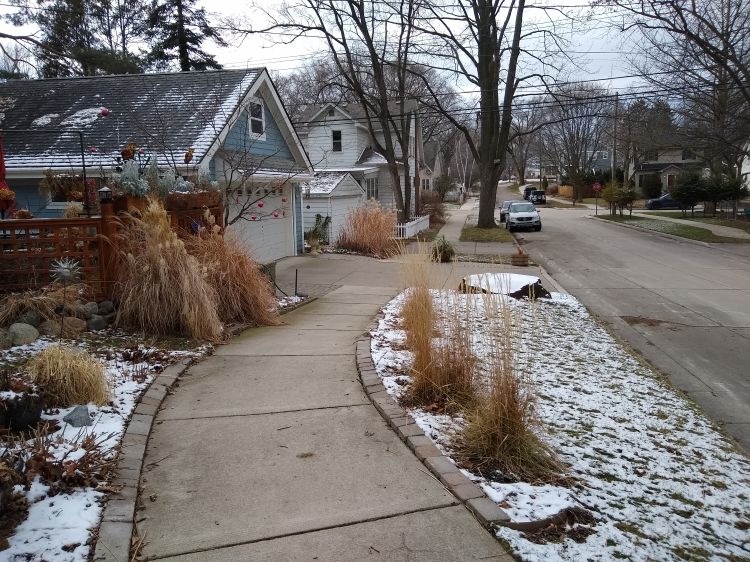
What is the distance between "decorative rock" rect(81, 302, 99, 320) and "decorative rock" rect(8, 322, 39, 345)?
2.62ft

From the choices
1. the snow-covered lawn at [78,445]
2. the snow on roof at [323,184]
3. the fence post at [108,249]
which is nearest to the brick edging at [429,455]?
the snow-covered lawn at [78,445]

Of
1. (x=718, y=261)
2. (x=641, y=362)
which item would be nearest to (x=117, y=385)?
(x=641, y=362)

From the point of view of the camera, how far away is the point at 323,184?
71.4 feet

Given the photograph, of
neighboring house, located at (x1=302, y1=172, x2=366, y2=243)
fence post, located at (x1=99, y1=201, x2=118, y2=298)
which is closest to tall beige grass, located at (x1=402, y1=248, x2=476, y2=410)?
fence post, located at (x1=99, y1=201, x2=118, y2=298)

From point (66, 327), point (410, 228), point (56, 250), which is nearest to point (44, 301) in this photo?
point (66, 327)

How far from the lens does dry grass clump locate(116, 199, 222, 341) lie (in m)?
6.96

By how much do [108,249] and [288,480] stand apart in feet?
16.8

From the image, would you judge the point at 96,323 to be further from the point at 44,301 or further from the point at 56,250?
the point at 56,250

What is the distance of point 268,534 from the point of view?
121 inches

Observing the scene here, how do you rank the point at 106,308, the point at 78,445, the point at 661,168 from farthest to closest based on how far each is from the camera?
the point at 661,168 < the point at 106,308 < the point at 78,445

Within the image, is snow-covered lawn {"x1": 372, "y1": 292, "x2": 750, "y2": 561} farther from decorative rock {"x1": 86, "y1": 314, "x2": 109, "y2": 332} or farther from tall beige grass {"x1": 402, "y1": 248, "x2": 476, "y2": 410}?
decorative rock {"x1": 86, "y1": 314, "x2": 109, "y2": 332}

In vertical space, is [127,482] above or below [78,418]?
below

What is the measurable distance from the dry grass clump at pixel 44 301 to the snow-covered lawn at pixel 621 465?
12.1 feet

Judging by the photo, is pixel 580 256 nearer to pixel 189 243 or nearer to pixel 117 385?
pixel 189 243
